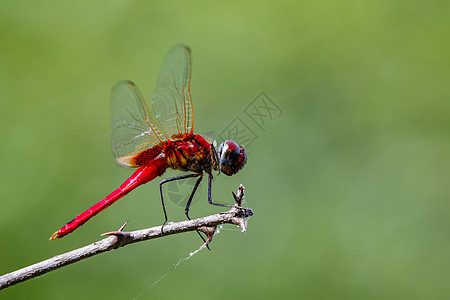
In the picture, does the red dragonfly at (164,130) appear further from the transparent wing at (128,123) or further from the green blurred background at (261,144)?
the green blurred background at (261,144)

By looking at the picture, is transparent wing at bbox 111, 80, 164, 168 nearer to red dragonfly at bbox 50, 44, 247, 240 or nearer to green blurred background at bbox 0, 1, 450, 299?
red dragonfly at bbox 50, 44, 247, 240

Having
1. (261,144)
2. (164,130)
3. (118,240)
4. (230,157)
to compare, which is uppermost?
(261,144)

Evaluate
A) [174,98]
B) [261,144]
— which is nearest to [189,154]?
[174,98]

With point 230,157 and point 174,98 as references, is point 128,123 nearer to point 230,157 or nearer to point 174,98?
point 174,98

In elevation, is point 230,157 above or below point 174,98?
below

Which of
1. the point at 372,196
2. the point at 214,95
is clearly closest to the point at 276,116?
the point at 214,95

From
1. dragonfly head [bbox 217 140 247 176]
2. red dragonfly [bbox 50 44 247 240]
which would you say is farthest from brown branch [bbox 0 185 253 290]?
red dragonfly [bbox 50 44 247 240]
